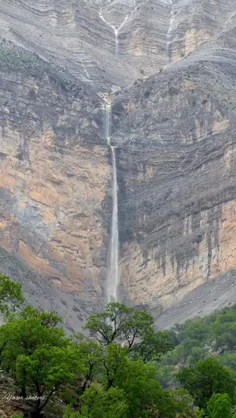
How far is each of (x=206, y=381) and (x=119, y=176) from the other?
4788 centimetres

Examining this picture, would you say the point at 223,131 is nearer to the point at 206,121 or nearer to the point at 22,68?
the point at 206,121

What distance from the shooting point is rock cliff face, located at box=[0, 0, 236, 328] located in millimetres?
63562

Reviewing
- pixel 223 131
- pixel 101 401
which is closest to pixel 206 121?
pixel 223 131

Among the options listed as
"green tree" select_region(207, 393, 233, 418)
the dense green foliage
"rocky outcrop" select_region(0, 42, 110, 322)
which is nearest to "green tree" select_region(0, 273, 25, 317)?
the dense green foliage

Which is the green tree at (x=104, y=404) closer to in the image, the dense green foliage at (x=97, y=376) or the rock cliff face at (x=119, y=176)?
the dense green foliage at (x=97, y=376)

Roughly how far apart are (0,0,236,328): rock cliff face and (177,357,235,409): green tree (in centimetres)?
3132

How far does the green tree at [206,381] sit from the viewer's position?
1019 inches

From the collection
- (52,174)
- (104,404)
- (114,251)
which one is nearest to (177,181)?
(114,251)

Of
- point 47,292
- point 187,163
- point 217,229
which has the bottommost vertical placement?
point 47,292

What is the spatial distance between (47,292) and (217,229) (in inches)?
653

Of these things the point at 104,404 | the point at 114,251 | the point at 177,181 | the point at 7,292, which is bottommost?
the point at 104,404

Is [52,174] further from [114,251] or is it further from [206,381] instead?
[206,381]

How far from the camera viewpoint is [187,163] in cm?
7006

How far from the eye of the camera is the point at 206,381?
26156 mm
